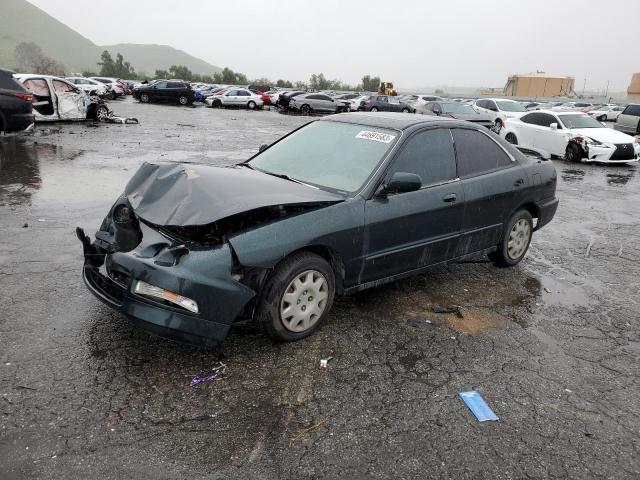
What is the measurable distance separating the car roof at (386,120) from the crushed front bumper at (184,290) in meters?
2.09

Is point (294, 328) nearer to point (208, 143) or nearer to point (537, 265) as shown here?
point (537, 265)

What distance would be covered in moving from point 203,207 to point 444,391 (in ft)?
6.57

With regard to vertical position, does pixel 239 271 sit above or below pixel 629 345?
above

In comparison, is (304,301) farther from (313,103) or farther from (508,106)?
(313,103)

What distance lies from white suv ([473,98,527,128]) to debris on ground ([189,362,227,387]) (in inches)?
759

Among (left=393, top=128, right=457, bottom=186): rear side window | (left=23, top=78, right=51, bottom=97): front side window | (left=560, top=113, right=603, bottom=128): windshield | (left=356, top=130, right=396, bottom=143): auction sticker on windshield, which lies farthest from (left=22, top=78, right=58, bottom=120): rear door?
(left=560, top=113, right=603, bottom=128): windshield

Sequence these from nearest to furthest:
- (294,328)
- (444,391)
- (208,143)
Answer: (444,391) < (294,328) < (208,143)

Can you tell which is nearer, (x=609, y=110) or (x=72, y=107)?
(x=72, y=107)

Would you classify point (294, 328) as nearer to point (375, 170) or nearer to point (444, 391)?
point (444, 391)

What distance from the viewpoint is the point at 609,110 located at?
3894cm

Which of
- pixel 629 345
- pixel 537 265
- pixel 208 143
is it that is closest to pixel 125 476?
pixel 629 345

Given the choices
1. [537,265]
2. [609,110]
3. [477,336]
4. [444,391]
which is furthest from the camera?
[609,110]

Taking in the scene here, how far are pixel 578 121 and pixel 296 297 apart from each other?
46.6ft

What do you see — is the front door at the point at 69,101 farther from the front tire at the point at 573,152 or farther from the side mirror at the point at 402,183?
the side mirror at the point at 402,183
